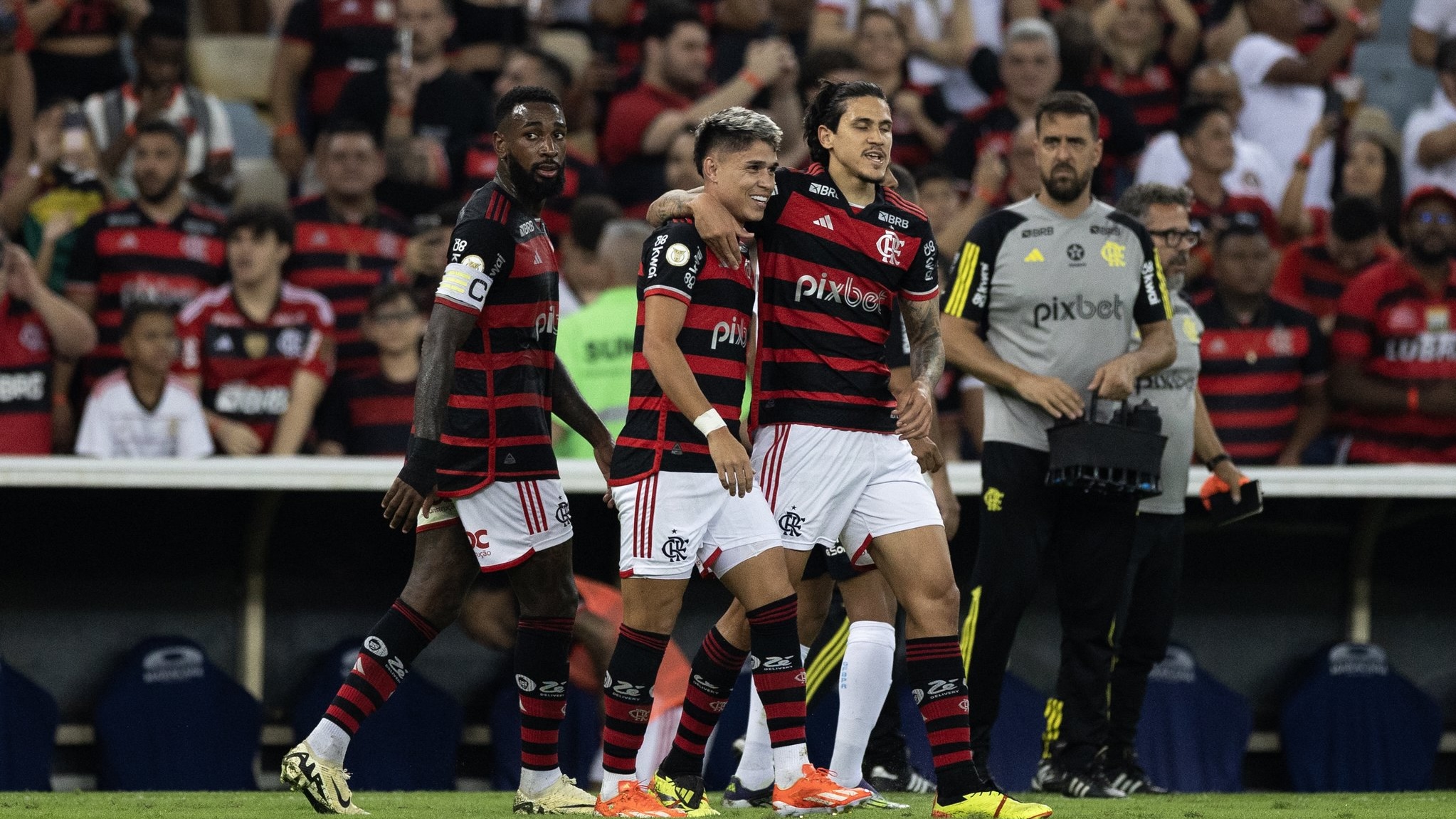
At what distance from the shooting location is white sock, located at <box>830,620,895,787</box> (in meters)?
5.54

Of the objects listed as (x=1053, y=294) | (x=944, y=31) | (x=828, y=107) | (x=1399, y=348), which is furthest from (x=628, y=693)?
(x=944, y=31)

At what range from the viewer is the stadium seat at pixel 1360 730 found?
330 inches

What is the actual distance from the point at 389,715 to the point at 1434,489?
180 inches

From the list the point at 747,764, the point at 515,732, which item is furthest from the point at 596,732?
the point at 747,764

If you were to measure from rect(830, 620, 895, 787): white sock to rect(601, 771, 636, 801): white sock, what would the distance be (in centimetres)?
68

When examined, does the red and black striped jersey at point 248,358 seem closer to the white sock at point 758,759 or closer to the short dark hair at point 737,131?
the white sock at point 758,759

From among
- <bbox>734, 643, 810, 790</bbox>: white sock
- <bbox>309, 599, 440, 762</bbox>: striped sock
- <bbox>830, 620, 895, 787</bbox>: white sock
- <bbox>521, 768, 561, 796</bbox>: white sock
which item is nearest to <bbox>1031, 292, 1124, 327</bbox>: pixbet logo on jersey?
<bbox>830, 620, 895, 787</bbox>: white sock

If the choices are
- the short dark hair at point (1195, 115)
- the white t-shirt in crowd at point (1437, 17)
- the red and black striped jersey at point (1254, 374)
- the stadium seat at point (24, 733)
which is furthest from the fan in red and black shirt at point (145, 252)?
the white t-shirt in crowd at point (1437, 17)

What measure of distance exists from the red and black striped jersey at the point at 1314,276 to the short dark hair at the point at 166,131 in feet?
19.6

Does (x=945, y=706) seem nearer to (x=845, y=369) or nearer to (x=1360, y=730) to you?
(x=845, y=369)

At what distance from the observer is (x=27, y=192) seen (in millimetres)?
9312

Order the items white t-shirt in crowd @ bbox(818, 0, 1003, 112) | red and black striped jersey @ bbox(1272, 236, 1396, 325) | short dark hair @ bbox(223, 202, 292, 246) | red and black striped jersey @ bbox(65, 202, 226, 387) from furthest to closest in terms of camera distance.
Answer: white t-shirt in crowd @ bbox(818, 0, 1003, 112) → red and black striped jersey @ bbox(1272, 236, 1396, 325) → red and black striped jersey @ bbox(65, 202, 226, 387) → short dark hair @ bbox(223, 202, 292, 246)

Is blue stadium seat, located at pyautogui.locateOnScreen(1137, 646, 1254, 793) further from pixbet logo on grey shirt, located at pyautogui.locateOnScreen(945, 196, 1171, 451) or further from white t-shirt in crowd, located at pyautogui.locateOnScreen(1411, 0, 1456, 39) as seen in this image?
white t-shirt in crowd, located at pyautogui.locateOnScreen(1411, 0, 1456, 39)

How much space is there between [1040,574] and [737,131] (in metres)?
2.11
